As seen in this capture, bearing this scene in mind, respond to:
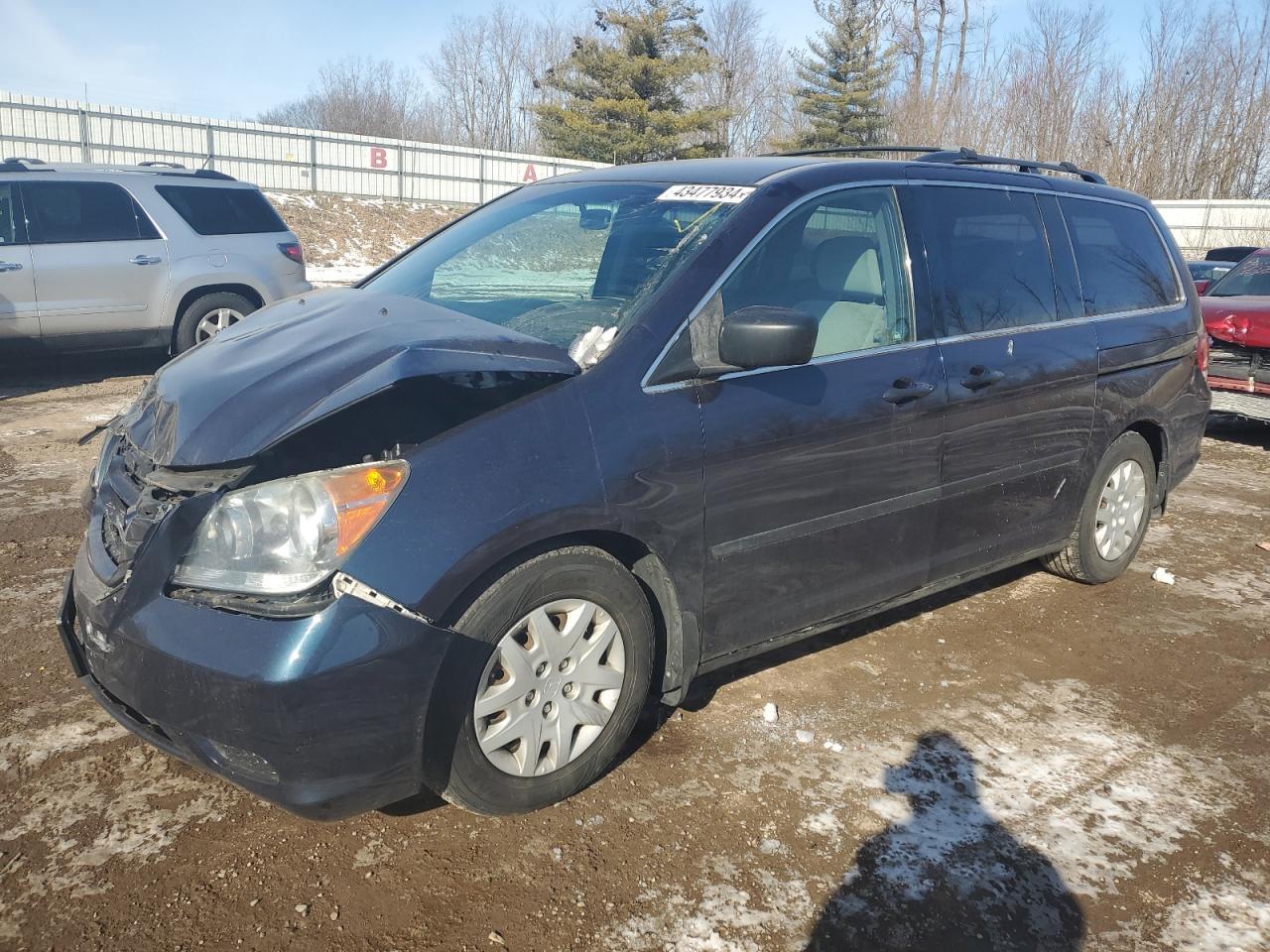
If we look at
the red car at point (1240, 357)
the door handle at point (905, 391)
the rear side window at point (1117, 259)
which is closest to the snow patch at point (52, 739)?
the door handle at point (905, 391)

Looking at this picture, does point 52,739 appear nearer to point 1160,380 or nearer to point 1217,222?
point 1160,380

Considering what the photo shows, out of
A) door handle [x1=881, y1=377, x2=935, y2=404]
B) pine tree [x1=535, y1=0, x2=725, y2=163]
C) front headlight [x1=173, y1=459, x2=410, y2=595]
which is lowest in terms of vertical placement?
front headlight [x1=173, y1=459, x2=410, y2=595]

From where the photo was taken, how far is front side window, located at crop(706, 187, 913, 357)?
336 centimetres

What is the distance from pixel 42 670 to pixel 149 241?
6.57 metres

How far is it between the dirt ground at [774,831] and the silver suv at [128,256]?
5.54 meters

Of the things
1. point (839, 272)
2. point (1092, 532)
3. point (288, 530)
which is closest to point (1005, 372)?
point (839, 272)

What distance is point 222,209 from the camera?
9758mm

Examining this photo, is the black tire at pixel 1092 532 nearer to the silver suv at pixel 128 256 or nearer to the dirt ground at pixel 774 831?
the dirt ground at pixel 774 831

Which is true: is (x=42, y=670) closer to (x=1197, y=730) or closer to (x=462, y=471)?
(x=462, y=471)

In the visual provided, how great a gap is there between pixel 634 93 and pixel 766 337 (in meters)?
39.6

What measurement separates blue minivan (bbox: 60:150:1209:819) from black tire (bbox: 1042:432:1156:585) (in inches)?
10.3

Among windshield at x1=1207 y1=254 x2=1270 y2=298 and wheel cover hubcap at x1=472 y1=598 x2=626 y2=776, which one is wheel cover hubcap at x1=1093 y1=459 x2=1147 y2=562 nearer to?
wheel cover hubcap at x1=472 y1=598 x2=626 y2=776

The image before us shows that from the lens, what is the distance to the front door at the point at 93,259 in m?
8.76

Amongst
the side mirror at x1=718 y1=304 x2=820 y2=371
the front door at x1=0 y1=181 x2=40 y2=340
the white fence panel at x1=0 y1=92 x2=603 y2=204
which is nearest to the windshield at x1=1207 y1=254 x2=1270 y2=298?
the side mirror at x1=718 y1=304 x2=820 y2=371
